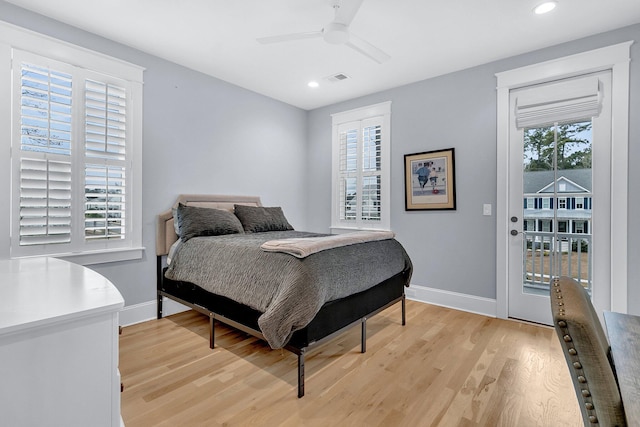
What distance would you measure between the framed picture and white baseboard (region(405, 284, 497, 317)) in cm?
96

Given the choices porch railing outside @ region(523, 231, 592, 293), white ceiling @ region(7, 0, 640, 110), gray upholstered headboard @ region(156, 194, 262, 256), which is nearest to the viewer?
white ceiling @ region(7, 0, 640, 110)

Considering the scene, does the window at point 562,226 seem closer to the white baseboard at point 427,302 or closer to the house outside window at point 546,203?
the house outside window at point 546,203

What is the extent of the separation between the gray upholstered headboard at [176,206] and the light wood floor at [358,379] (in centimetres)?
80

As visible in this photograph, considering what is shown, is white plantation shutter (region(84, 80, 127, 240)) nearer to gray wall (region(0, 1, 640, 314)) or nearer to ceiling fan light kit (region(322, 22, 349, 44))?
gray wall (region(0, 1, 640, 314))

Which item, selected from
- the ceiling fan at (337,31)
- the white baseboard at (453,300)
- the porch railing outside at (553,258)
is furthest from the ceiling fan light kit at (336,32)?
the white baseboard at (453,300)

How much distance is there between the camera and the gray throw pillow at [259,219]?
3.43m

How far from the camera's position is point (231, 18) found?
2.50 metres

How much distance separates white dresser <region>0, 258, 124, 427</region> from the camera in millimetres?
857

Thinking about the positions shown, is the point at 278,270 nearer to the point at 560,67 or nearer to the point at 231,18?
the point at 231,18

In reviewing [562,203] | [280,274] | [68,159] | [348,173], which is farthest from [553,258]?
[68,159]

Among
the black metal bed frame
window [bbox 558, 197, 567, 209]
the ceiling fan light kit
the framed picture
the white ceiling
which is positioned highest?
the white ceiling

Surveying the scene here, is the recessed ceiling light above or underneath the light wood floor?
above

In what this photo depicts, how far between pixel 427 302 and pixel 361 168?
1.89 m

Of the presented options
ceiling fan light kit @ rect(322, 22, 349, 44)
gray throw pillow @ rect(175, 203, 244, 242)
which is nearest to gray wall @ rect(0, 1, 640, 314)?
gray throw pillow @ rect(175, 203, 244, 242)
